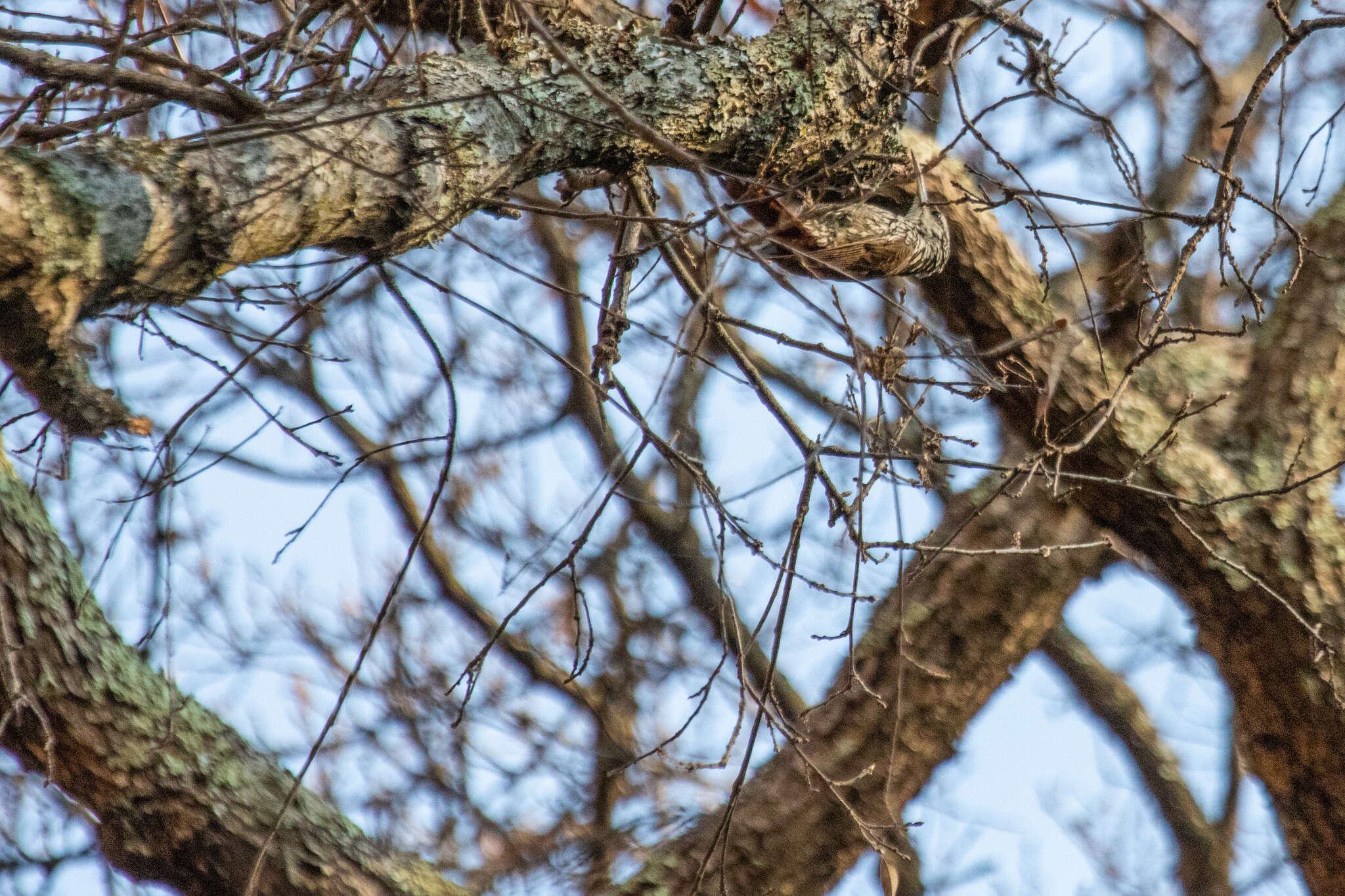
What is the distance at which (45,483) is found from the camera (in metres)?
3.34

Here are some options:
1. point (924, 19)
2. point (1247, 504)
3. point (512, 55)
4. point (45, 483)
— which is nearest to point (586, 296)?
point (512, 55)

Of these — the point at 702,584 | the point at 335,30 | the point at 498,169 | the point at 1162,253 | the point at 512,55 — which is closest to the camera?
the point at 498,169

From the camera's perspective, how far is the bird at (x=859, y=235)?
72.4 inches

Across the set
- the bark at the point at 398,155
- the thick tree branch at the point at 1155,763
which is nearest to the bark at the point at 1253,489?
the bark at the point at 398,155

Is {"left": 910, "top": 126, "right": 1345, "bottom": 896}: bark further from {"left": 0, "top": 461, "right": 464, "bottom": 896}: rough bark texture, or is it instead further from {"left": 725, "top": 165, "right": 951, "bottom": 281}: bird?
{"left": 0, "top": 461, "right": 464, "bottom": 896}: rough bark texture

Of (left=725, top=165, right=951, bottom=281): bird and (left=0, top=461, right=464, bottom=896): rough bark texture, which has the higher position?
(left=725, top=165, right=951, bottom=281): bird

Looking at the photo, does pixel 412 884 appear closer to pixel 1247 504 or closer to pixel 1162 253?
pixel 1247 504

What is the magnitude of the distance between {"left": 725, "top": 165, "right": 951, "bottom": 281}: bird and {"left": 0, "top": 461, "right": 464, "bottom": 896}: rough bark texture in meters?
1.38

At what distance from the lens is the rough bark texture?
1.88 m

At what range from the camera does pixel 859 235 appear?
6.36 feet

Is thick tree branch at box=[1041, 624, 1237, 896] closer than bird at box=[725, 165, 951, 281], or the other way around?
bird at box=[725, 165, 951, 281]

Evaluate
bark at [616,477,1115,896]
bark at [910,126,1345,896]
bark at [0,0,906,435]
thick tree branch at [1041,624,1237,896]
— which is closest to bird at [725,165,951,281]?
bark at [0,0,906,435]

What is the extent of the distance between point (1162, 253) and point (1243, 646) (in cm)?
189

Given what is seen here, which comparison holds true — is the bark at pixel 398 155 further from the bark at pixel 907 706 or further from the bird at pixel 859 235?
the bark at pixel 907 706
